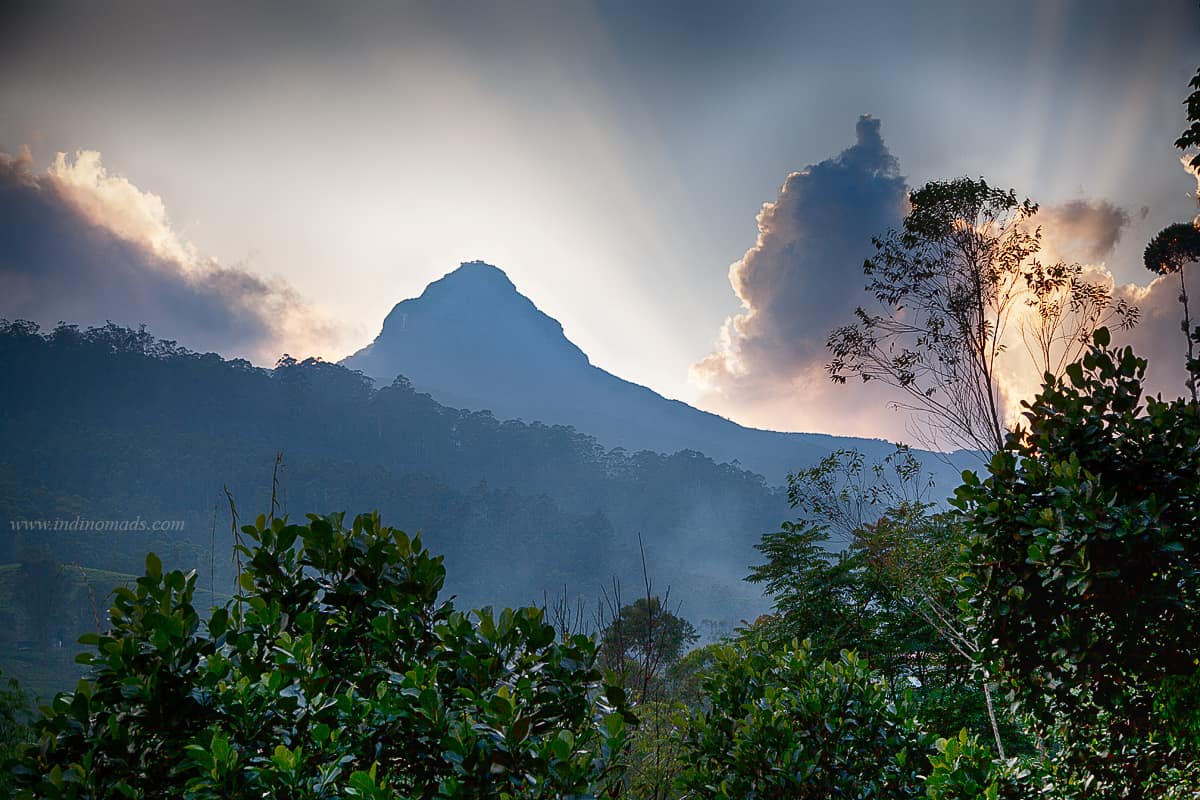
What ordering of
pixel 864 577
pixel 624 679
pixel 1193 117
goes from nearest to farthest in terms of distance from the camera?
pixel 624 679 < pixel 1193 117 < pixel 864 577

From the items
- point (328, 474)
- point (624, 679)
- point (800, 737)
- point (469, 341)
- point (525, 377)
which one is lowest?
point (800, 737)

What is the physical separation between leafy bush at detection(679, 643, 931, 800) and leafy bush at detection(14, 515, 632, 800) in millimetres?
906

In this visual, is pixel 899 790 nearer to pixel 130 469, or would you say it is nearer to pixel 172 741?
Answer: pixel 172 741

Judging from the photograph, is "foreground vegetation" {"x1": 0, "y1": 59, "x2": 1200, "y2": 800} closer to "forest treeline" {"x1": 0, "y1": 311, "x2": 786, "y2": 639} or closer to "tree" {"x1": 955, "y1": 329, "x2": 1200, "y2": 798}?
"tree" {"x1": 955, "y1": 329, "x2": 1200, "y2": 798}

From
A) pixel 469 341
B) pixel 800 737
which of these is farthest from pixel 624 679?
pixel 469 341

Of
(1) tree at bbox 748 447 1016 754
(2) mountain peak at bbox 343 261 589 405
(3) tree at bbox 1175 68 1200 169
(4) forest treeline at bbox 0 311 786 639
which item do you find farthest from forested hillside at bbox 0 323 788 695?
(3) tree at bbox 1175 68 1200 169

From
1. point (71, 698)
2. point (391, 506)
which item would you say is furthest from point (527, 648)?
point (391, 506)

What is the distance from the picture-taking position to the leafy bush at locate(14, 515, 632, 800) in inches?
62.2

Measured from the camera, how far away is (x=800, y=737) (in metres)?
2.70

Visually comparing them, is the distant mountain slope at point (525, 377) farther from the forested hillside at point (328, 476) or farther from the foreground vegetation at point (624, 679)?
the foreground vegetation at point (624, 679)

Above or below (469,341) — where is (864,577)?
below

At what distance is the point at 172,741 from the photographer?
1.69 meters

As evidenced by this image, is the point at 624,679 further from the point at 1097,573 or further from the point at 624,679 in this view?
the point at 1097,573

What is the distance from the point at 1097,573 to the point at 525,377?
605 feet
